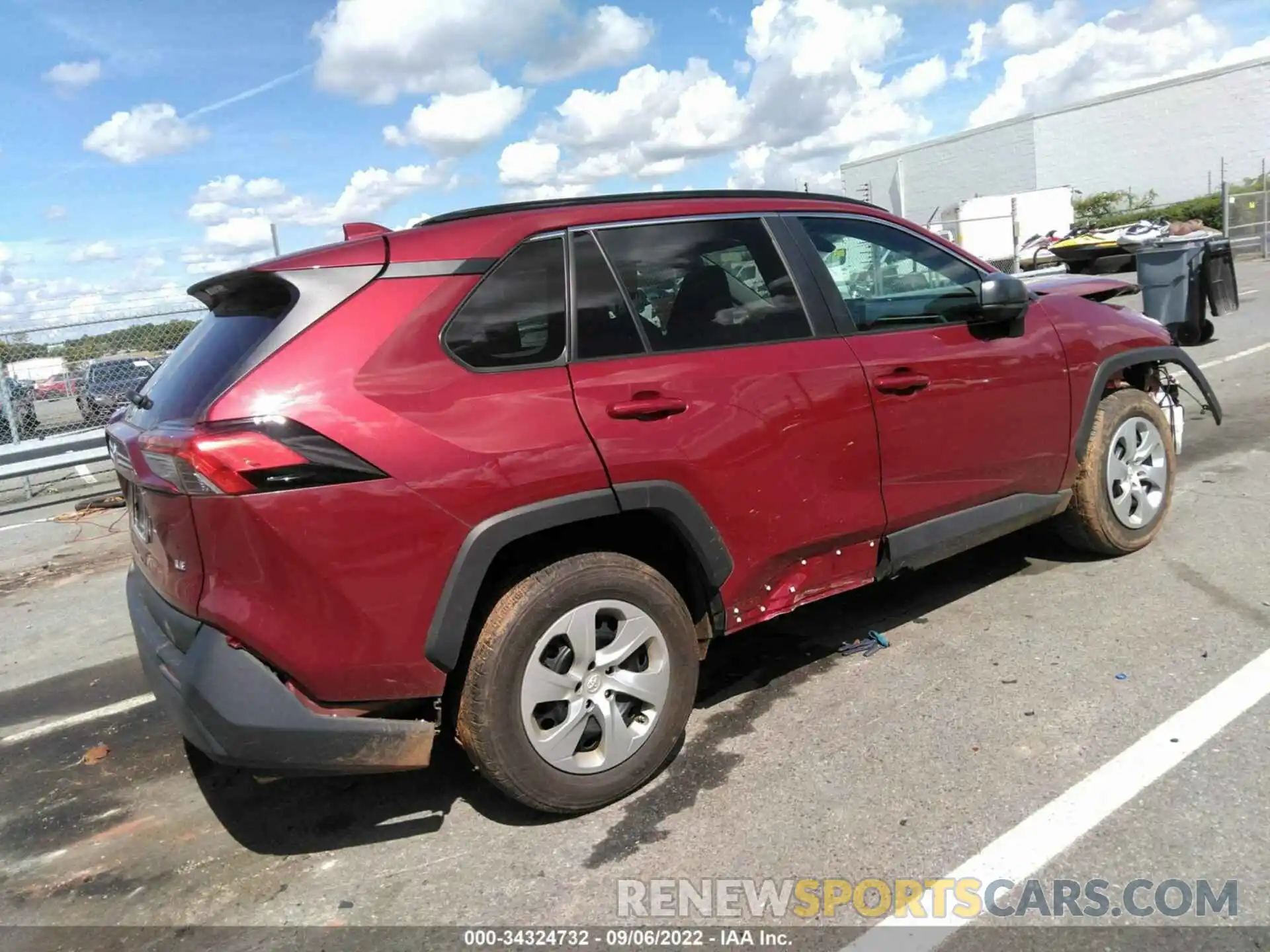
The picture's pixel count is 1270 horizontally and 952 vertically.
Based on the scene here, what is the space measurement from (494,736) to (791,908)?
3.11 ft

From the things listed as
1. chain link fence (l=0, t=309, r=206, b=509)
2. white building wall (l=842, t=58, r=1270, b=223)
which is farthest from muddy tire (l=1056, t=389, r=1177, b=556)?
white building wall (l=842, t=58, r=1270, b=223)

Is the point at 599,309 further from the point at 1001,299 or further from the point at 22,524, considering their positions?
the point at 22,524

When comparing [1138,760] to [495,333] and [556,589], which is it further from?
[495,333]

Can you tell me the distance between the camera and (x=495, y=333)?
2832 millimetres

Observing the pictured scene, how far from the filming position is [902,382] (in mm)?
3572

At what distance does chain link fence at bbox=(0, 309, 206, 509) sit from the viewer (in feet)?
32.7

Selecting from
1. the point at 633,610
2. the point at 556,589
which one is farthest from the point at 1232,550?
the point at 556,589

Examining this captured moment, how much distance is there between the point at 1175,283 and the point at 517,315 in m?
8.59

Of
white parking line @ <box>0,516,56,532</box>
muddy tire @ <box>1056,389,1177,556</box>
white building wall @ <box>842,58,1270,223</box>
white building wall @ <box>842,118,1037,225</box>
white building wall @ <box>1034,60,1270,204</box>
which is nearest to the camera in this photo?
muddy tire @ <box>1056,389,1177,556</box>

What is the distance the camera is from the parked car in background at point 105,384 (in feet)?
33.9

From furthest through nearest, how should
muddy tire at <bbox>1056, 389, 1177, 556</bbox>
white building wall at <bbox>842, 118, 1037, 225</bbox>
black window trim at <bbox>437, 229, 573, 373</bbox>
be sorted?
1. white building wall at <bbox>842, 118, 1037, 225</bbox>
2. muddy tire at <bbox>1056, 389, 1177, 556</bbox>
3. black window trim at <bbox>437, 229, 573, 373</bbox>

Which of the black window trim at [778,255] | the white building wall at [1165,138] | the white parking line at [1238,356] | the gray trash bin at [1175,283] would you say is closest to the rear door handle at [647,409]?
the black window trim at [778,255]

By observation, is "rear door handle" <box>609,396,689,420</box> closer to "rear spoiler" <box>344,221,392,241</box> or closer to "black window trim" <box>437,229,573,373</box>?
"black window trim" <box>437,229,573,373</box>
